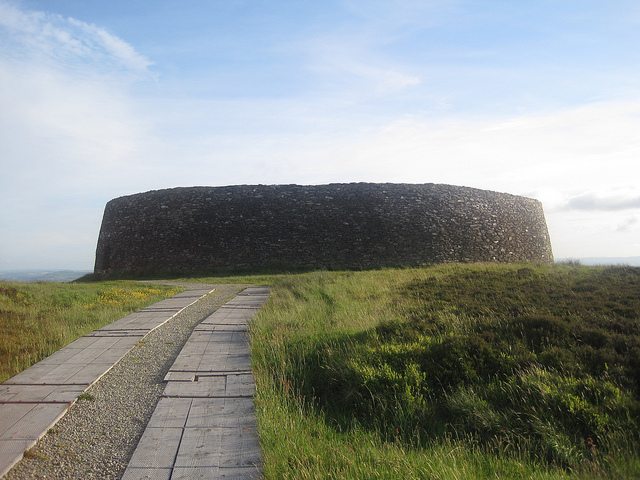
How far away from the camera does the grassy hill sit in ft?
14.0

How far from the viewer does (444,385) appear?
6387 mm

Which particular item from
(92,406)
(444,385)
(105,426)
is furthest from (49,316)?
(444,385)

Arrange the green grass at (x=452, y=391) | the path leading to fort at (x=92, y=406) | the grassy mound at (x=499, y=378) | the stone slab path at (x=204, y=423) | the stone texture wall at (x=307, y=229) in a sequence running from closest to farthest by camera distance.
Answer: the stone slab path at (x=204, y=423)
the path leading to fort at (x=92, y=406)
the green grass at (x=452, y=391)
the grassy mound at (x=499, y=378)
the stone texture wall at (x=307, y=229)

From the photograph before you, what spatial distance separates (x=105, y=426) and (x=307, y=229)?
22.9 m

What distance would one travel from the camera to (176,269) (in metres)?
27.1

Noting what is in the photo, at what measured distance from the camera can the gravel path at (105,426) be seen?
390 cm

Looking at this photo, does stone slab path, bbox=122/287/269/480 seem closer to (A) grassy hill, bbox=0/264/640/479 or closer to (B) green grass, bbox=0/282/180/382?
(A) grassy hill, bbox=0/264/640/479

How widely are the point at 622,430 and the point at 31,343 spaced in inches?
300

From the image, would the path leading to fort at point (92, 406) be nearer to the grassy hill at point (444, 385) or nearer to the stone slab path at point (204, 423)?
the stone slab path at point (204, 423)

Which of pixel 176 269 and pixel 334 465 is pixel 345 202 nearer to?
pixel 176 269

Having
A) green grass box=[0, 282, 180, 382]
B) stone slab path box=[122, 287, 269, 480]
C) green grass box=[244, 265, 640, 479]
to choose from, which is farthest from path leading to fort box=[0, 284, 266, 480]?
green grass box=[244, 265, 640, 479]

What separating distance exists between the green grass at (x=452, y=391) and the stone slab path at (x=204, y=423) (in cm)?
19

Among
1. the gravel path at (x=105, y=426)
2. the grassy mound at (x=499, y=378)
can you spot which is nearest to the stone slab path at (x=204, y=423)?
the gravel path at (x=105, y=426)

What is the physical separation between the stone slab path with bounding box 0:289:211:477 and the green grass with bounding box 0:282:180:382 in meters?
0.27
